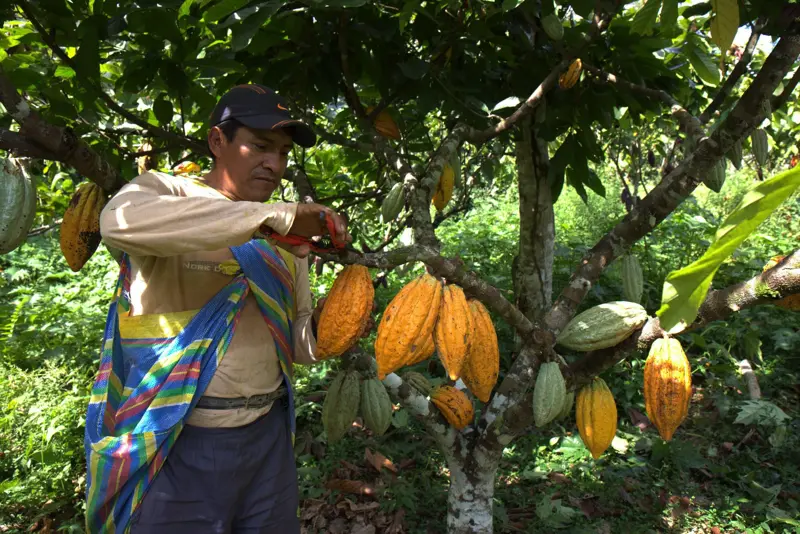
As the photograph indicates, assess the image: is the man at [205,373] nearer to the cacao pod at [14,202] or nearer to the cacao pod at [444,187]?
the cacao pod at [14,202]

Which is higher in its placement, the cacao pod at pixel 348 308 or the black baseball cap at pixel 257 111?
the black baseball cap at pixel 257 111

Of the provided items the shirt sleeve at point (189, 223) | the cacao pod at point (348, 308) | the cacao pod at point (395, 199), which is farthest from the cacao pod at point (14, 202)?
the cacao pod at point (395, 199)

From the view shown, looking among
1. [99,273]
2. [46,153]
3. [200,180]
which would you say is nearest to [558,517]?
[200,180]

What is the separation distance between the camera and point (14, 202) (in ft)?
4.01

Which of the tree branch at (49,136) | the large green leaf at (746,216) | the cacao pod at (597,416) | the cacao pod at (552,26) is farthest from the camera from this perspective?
the cacao pod at (552,26)

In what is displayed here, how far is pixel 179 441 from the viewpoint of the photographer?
1.29 m

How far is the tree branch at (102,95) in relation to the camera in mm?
1501

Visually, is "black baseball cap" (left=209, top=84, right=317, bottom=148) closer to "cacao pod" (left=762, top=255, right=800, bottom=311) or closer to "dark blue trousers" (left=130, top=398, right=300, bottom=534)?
"dark blue trousers" (left=130, top=398, right=300, bottom=534)

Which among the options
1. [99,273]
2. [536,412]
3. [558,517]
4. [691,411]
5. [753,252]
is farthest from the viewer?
[99,273]

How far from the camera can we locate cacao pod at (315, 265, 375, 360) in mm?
1188

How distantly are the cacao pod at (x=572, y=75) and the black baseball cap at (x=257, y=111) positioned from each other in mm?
866

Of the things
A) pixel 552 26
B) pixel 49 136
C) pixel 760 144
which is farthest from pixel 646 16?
pixel 49 136

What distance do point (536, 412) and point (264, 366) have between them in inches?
26.9

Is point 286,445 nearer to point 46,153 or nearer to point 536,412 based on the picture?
point 536,412
